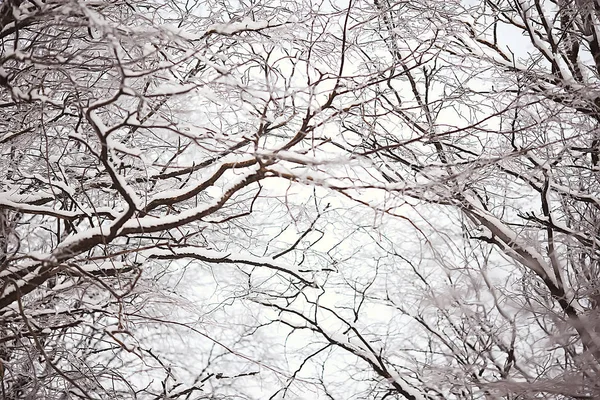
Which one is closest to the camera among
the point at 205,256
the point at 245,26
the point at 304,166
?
the point at 304,166

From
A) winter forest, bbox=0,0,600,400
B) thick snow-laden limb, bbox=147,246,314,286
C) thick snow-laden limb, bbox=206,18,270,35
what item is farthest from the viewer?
thick snow-laden limb, bbox=147,246,314,286

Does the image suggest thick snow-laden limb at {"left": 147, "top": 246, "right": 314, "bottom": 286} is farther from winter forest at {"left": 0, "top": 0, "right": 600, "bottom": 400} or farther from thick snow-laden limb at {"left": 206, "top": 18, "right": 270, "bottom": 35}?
thick snow-laden limb at {"left": 206, "top": 18, "right": 270, "bottom": 35}

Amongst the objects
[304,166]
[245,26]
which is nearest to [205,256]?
[304,166]

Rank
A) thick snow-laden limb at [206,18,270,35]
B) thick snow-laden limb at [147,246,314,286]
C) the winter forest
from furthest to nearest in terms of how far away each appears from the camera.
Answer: thick snow-laden limb at [147,246,314,286], thick snow-laden limb at [206,18,270,35], the winter forest

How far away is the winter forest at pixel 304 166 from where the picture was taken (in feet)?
8.54

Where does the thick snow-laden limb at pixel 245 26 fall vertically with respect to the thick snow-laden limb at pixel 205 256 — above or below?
above

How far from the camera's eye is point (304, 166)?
2965mm

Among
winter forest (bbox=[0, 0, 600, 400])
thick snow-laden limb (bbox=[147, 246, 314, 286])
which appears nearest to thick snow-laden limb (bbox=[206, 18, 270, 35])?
winter forest (bbox=[0, 0, 600, 400])

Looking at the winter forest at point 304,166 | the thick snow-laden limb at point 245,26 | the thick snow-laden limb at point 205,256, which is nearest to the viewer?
the winter forest at point 304,166

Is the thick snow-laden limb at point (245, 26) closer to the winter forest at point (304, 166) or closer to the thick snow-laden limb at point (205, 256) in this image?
the winter forest at point (304, 166)

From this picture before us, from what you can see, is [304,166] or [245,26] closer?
[304,166]

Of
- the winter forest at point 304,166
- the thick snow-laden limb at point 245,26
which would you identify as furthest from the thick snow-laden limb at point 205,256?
the thick snow-laden limb at point 245,26

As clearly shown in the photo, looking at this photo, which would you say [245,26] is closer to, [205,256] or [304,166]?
[304,166]

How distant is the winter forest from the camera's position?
8.54 feet
